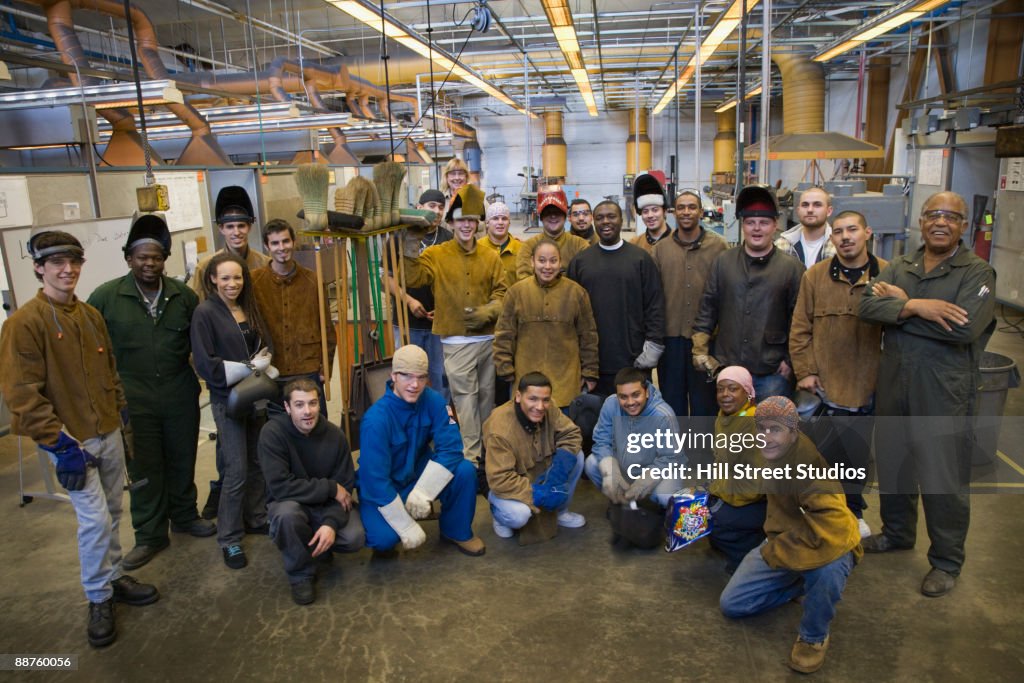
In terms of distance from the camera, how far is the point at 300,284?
3.80 metres

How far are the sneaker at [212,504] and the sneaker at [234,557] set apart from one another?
545 mm

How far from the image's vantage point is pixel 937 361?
2873mm

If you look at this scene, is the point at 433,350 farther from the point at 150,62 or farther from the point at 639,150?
the point at 639,150

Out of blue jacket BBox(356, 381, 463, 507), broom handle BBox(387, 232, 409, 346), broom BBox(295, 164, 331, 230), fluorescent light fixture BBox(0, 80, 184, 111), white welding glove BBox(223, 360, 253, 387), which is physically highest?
fluorescent light fixture BBox(0, 80, 184, 111)

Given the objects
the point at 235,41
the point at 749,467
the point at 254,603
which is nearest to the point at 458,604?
the point at 254,603

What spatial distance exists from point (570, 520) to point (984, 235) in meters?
7.37

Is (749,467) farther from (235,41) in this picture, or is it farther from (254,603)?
(235,41)

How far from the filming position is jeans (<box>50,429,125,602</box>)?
285cm

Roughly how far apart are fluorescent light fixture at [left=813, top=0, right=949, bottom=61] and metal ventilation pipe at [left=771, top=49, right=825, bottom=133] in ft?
10.2

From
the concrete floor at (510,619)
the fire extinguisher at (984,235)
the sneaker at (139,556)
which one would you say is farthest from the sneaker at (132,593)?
the fire extinguisher at (984,235)

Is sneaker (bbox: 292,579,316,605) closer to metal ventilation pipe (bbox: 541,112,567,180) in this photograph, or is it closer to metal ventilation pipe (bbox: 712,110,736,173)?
metal ventilation pipe (bbox: 541,112,567,180)

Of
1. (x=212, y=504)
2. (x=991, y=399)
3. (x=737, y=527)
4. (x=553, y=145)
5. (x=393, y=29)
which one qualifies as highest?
(x=393, y=29)

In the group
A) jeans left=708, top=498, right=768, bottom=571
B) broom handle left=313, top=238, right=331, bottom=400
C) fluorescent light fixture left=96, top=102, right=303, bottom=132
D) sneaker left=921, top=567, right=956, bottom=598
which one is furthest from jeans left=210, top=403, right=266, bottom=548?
fluorescent light fixture left=96, top=102, right=303, bottom=132

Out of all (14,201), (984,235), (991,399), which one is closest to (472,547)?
(991,399)
